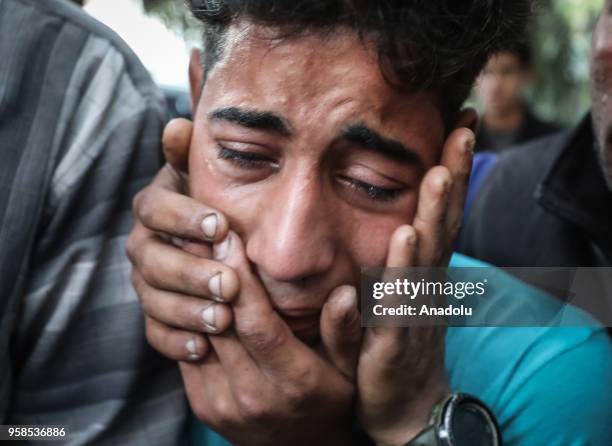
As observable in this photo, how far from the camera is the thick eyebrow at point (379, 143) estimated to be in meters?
1.15

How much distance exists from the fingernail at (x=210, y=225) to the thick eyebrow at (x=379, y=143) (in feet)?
0.87

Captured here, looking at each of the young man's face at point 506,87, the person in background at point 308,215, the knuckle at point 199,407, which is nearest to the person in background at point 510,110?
the young man's face at point 506,87

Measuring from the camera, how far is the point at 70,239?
1211 mm

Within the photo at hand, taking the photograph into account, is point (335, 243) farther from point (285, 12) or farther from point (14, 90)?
point (14, 90)

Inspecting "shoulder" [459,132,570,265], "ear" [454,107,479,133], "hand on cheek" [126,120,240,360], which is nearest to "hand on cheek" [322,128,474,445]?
"ear" [454,107,479,133]

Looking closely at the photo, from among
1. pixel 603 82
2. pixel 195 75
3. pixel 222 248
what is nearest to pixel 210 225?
pixel 222 248

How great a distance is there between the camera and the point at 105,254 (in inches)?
50.0

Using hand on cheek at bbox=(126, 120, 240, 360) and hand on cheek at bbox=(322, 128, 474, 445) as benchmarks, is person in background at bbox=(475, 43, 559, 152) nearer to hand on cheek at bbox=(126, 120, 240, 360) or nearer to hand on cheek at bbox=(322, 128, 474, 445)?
hand on cheek at bbox=(322, 128, 474, 445)

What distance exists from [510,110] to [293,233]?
4359mm

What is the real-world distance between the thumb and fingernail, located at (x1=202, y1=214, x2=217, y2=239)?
0.23 m

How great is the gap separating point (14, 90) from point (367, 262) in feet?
2.25

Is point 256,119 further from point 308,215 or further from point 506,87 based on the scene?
point 506,87

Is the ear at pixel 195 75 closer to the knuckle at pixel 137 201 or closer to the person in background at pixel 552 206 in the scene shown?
the knuckle at pixel 137 201

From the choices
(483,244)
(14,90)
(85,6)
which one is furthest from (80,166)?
(483,244)
